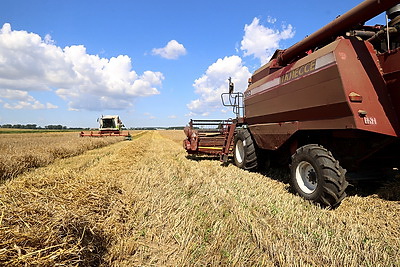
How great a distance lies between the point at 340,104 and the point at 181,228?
2.62 metres

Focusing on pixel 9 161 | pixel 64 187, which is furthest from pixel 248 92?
pixel 9 161

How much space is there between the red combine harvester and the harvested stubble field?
510mm

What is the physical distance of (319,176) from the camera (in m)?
3.27

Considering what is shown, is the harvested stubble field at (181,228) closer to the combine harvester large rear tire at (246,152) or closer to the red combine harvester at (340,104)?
the red combine harvester at (340,104)

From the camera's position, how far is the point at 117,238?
7.64 ft

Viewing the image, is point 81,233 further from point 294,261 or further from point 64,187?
point 294,261

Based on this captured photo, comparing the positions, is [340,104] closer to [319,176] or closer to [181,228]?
[319,176]

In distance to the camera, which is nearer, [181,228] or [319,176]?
[181,228]

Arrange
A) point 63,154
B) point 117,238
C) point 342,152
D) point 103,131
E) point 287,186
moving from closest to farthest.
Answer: point 117,238 → point 342,152 → point 287,186 → point 63,154 → point 103,131

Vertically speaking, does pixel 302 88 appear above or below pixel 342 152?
above

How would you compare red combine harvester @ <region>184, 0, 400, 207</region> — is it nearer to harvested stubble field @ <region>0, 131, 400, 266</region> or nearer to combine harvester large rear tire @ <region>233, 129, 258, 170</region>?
harvested stubble field @ <region>0, 131, 400, 266</region>

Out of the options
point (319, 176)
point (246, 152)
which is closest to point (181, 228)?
point (319, 176)

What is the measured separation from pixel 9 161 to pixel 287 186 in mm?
6518

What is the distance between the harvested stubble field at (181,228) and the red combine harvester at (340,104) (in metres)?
0.51
